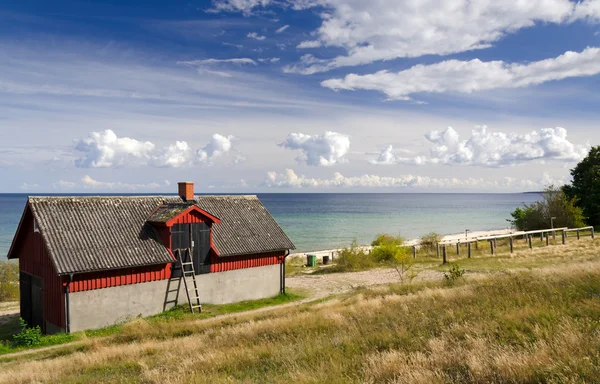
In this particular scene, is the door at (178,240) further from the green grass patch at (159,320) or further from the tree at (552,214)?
the tree at (552,214)

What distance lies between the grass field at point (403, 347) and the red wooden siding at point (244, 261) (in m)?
8.19

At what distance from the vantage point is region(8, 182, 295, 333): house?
19.8 m

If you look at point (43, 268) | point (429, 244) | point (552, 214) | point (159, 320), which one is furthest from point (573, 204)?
point (43, 268)

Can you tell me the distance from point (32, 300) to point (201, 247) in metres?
8.62

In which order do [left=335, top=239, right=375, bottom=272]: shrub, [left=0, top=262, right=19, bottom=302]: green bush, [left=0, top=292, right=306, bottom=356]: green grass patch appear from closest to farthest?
1. [left=0, top=292, right=306, bottom=356]: green grass patch
2. [left=0, top=262, right=19, bottom=302]: green bush
3. [left=335, top=239, right=375, bottom=272]: shrub

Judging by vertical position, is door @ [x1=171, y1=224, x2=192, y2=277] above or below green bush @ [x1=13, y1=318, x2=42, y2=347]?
above

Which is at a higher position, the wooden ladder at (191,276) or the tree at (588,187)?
the tree at (588,187)

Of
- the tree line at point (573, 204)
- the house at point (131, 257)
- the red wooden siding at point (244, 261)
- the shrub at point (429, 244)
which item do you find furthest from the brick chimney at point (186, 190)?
the tree line at point (573, 204)

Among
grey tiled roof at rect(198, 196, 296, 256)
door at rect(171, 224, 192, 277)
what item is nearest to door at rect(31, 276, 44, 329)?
door at rect(171, 224, 192, 277)

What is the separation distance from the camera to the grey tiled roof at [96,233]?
19703mm

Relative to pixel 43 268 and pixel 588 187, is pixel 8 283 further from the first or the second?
pixel 588 187

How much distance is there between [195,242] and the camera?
23.8m

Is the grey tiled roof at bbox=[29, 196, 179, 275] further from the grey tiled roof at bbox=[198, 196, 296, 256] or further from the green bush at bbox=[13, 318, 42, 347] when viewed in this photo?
the grey tiled roof at bbox=[198, 196, 296, 256]

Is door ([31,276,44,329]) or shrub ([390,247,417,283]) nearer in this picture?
door ([31,276,44,329])
